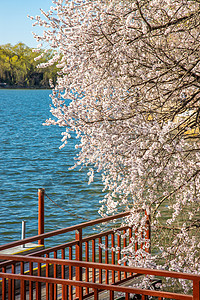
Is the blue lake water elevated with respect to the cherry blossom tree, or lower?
lower

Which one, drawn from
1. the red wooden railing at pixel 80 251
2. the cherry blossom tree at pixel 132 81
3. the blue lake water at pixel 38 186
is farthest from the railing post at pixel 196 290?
the blue lake water at pixel 38 186

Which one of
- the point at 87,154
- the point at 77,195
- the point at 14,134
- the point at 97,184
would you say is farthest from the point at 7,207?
the point at 14,134

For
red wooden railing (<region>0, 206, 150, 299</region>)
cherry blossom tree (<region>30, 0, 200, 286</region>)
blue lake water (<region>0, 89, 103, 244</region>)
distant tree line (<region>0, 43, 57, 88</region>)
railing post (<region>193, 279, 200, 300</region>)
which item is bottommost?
blue lake water (<region>0, 89, 103, 244</region>)

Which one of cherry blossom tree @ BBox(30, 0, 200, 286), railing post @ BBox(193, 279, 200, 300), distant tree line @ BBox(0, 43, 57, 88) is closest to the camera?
railing post @ BBox(193, 279, 200, 300)

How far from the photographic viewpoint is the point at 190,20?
5.59 meters

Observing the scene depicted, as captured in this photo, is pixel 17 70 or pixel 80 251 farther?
pixel 17 70

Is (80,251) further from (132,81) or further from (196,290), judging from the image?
(196,290)

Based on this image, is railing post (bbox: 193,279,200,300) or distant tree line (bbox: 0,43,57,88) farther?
distant tree line (bbox: 0,43,57,88)

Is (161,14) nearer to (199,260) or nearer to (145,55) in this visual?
(145,55)

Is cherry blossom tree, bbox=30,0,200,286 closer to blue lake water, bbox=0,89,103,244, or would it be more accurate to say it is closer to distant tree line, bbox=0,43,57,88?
blue lake water, bbox=0,89,103,244

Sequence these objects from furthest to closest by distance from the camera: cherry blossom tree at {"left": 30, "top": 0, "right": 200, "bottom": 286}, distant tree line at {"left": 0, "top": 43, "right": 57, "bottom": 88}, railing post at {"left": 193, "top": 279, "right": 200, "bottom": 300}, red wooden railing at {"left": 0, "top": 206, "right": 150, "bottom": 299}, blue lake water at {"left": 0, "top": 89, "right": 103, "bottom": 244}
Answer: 1. distant tree line at {"left": 0, "top": 43, "right": 57, "bottom": 88}
2. blue lake water at {"left": 0, "top": 89, "right": 103, "bottom": 244}
3. cherry blossom tree at {"left": 30, "top": 0, "right": 200, "bottom": 286}
4. red wooden railing at {"left": 0, "top": 206, "right": 150, "bottom": 299}
5. railing post at {"left": 193, "top": 279, "right": 200, "bottom": 300}

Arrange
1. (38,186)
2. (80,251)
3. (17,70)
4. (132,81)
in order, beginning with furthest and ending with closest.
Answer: (17,70) < (38,186) < (132,81) < (80,251)

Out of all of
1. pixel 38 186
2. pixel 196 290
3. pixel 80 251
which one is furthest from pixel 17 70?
pixel 196 290

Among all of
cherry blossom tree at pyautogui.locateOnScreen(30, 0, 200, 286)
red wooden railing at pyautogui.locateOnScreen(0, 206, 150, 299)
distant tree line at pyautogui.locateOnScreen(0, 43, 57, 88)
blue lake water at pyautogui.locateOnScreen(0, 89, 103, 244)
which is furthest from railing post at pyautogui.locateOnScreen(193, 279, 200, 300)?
distant tree line at pyautogui.locateOnScreen(0, 43, 57, 88)
